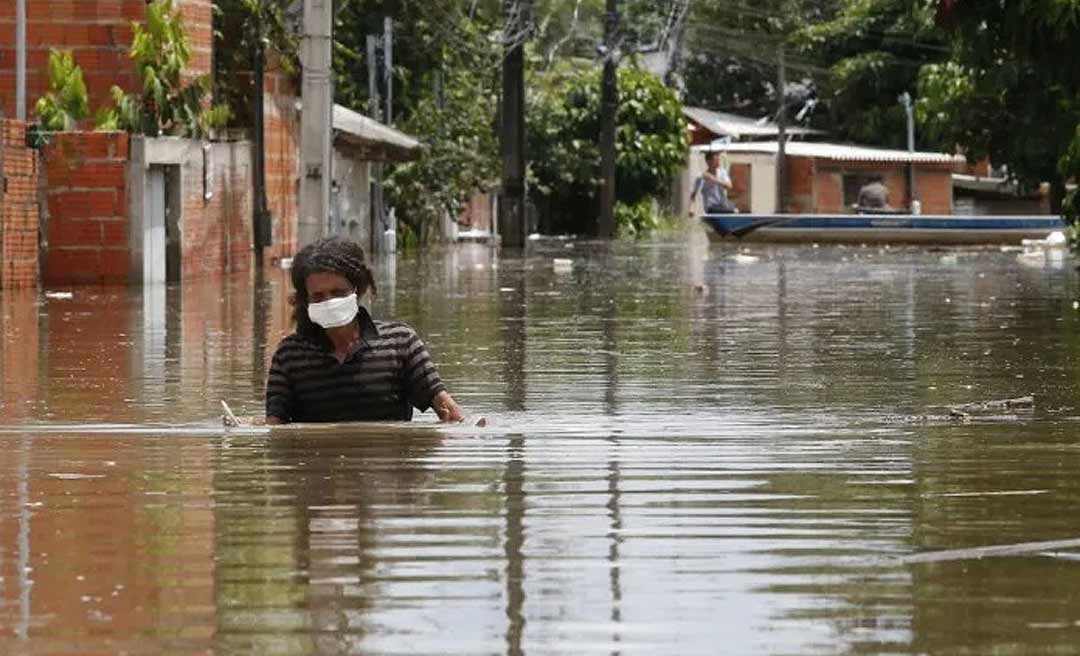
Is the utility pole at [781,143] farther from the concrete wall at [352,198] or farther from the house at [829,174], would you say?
the concrete wall at [352,198]

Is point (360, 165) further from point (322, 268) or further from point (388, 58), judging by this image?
point (322, 268)

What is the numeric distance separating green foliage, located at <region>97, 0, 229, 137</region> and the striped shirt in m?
21.5

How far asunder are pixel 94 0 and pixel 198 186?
125 inches

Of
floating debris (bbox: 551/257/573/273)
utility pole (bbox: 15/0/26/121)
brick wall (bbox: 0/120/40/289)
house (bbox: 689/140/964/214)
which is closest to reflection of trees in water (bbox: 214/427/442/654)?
brick wall (bbox: 0/120/40/289)

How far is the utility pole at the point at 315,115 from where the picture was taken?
2627 centimetres

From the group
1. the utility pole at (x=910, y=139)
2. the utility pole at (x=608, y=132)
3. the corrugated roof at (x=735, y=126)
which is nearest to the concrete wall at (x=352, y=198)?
the utility pole at (x=608, y=132)

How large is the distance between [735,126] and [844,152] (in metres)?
9.23

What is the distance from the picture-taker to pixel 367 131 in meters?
45.5

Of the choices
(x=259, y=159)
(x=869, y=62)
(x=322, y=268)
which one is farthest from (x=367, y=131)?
(x=869, y=62)

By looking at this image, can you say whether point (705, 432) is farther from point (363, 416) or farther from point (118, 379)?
point (118, 379)

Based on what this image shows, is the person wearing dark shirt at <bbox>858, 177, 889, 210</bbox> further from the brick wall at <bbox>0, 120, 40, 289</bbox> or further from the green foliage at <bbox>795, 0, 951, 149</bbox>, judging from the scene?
the brick wall at <bbox>0, 120, 40, 289</bbox>

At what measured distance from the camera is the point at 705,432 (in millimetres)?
12383

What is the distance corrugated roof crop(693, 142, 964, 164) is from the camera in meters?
78.5

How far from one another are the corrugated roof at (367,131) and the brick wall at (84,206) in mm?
11272
